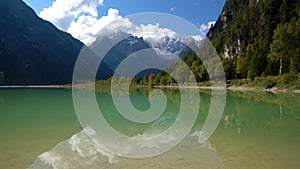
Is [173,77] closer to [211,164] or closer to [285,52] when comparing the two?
[285,52]

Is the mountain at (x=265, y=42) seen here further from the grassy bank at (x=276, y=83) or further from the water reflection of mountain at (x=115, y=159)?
the water reflection of mountain at (x=115, y=159)

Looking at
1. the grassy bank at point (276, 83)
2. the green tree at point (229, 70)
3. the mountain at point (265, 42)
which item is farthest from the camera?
the green tree at point (229, 70)

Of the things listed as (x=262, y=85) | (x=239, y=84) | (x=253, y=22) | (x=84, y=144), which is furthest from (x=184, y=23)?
(x=253, y=22)

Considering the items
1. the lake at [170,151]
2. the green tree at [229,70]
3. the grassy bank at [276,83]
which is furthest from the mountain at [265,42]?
the lake at [170,151]

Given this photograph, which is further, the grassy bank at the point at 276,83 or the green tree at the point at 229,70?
the green tree at the point at 229,70

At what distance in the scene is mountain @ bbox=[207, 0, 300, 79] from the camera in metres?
54.7

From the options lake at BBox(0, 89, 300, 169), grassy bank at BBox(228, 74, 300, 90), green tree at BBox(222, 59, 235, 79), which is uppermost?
green tree at BBox(222, 59, 235, 79)

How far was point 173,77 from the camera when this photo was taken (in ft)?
341

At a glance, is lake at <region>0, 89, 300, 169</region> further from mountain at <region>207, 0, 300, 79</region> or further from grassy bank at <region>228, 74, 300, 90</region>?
mountain at <region>207, 0, 300, 79</region>

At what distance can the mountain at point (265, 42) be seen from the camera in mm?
54719

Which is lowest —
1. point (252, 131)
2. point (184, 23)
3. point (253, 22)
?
point (252, 131)

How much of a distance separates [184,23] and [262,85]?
4956cm

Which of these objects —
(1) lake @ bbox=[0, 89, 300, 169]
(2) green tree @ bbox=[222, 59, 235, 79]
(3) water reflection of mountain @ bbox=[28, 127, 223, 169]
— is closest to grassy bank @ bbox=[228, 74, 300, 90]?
(2) green tree @ bbox=[222, 59, 235, 79]

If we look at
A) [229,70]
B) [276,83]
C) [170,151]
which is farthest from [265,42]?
[170,151]
